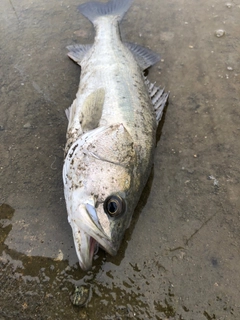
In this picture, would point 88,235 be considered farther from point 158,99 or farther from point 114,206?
point 158,99

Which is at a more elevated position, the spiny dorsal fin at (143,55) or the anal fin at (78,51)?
the anal fin at (78,51)

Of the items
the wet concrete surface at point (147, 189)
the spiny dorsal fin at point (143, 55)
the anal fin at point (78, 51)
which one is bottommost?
the wet concrete surface at point (147, 189)

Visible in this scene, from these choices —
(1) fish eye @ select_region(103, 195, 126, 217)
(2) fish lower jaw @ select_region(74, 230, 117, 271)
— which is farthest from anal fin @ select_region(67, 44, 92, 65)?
(2) fish lower jaw @ select_region(74, 230, 117, 271)

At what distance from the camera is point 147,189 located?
3271 mm

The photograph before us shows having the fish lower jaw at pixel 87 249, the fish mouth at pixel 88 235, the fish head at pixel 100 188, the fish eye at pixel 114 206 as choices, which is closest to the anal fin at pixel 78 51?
the fish head at pixel 100 188

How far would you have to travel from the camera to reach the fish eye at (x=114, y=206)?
2538 mm

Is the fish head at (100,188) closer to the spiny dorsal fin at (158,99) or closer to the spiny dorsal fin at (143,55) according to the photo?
the spiny dorsal fin at (158,99)

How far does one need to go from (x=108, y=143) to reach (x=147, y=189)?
76cm

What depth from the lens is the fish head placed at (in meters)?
2.48

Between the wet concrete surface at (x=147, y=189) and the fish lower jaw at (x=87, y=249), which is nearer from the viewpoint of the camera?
the fish lower jaw at (x=87, y=249)

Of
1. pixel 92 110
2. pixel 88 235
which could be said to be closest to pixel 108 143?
pixel 92 110

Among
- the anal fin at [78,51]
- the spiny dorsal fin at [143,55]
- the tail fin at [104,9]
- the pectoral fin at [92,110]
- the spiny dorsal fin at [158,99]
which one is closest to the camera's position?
the pectoral fin at [92,110]

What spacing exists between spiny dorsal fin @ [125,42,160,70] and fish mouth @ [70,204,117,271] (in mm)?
2687

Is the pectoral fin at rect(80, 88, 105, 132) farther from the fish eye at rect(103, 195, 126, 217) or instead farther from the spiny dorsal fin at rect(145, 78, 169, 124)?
the fish eye at rect(103, 195, 126, 217)
